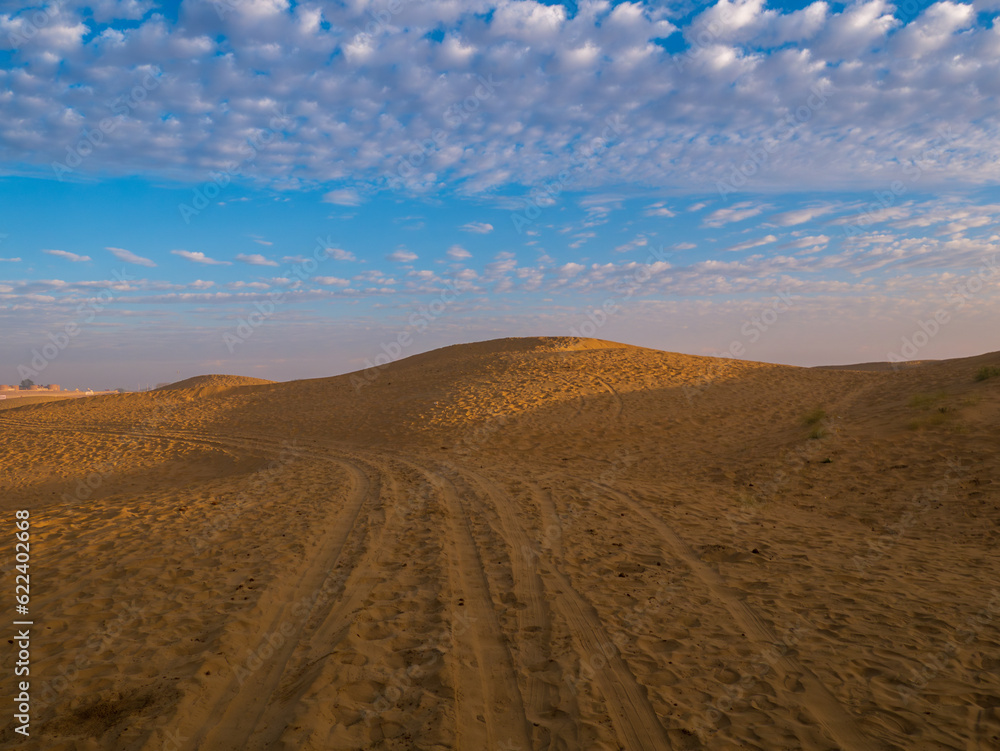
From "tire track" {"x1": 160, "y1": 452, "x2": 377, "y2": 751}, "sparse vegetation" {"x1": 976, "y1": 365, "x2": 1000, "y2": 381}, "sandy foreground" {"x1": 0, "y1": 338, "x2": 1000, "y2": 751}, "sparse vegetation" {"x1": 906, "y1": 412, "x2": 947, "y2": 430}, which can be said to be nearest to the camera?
"tire track" {"x1": 160, "y1": 452, "x2": 377, "y2": 751}

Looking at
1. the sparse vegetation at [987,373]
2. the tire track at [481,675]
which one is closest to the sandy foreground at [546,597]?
the tire track at [481,675]

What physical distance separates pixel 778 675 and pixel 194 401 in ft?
127

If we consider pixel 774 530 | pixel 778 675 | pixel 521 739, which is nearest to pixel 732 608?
pixel 778 675

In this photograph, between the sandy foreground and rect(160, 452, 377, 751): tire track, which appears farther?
the sandy foreground

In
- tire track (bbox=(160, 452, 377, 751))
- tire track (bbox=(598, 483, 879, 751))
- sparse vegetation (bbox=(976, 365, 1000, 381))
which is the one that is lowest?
tire track (bbox=(598, 483, 879, 751))

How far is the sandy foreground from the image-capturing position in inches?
144

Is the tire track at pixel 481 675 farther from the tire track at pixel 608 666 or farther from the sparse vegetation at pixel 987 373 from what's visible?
the sparse vegetation at pixel 987 373

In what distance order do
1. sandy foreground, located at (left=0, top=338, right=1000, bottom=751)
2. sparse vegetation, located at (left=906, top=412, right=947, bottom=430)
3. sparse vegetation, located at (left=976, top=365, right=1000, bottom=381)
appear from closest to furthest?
sandy foreground, located at (left=0, top=338, right=1000, bottom=751) < sparse vegetation, located at (left=906, top=412, right=947, bottom=430) < sparse vegetation, located at (left=976, top=365, right=1000, bottom=381)

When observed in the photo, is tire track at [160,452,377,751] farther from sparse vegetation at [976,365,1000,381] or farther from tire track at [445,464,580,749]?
sparse vegetation at [976,365,1000,381]

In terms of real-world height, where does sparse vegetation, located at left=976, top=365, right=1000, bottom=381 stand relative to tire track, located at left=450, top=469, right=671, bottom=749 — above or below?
above

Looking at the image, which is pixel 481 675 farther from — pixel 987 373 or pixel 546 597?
pixel 987 373

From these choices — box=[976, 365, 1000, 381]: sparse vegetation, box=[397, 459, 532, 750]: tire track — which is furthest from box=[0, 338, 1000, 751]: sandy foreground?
box=[976, 365, 1000, 381]: sparse vegetation

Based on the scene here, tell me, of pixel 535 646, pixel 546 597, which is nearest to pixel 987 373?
pixel 546 597

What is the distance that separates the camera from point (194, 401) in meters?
34.9
